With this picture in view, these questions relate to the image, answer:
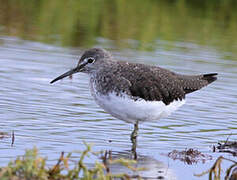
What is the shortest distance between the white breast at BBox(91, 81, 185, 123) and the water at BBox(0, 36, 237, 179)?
1.63 ft

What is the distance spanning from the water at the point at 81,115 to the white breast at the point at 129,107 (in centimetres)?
50

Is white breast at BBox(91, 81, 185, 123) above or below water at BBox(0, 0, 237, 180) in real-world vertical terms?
above

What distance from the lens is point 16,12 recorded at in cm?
2091

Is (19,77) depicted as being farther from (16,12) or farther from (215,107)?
(16,12)

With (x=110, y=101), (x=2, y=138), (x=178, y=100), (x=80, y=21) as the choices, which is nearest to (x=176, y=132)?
(x=178, y=100)

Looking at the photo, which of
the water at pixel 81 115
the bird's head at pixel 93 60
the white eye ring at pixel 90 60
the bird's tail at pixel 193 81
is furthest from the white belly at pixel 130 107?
the bird's tail at pixel 193 81

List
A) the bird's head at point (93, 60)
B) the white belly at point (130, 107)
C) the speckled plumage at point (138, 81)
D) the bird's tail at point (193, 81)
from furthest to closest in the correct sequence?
the bird's tail at point (193, 81) → the bird's head at point (93, 60) → the speckled plumage at point (138, 81) → the white belly at point (130, 107)

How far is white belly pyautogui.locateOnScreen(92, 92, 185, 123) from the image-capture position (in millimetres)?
9250

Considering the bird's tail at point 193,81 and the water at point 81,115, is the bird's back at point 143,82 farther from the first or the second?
the water at point 81,115

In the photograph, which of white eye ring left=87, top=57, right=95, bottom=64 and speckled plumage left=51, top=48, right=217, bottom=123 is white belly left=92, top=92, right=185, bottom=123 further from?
white eye ring left=87, top=57, right=95, bottom=64

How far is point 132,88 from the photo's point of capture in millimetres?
9477

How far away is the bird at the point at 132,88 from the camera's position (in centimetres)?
932

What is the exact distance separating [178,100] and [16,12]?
39.3 ft

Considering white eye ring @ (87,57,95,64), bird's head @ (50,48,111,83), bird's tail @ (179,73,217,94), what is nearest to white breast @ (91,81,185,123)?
bird's head @ (50,48,111,83)
